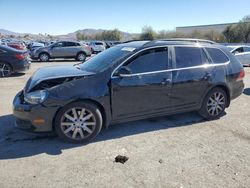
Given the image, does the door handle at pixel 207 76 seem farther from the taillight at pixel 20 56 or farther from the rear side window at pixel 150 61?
the taillight at pixel 20 56

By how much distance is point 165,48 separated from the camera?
5.49 metres

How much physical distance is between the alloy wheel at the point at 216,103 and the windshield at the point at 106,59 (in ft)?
7.01

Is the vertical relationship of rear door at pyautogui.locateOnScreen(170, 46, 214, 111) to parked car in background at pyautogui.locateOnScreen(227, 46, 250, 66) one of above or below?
above

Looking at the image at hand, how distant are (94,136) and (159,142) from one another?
3.70 feet

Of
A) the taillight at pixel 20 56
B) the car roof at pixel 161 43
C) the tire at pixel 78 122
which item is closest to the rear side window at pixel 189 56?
the car roof at pixel 161 43

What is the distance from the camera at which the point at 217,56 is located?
6148 millimetres

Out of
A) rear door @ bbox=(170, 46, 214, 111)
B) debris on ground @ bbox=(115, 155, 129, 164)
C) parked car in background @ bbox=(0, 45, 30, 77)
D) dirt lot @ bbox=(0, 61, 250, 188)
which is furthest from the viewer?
parked car in background @ bbox=(0, 45, 30, 77)

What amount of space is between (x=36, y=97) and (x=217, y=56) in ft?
12.8

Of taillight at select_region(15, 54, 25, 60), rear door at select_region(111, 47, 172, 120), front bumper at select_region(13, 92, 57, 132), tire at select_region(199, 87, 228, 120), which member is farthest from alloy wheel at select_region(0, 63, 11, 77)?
tire at select_region(199, 87, 228, 120)

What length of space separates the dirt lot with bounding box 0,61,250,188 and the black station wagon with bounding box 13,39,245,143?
333 mm

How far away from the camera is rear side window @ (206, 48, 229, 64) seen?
6.06 metres

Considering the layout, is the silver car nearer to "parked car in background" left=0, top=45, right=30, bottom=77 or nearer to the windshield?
"parked car in background" left=0, top=45, right=30, bottom=77

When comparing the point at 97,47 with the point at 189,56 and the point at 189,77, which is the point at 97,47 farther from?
the point at 189,77

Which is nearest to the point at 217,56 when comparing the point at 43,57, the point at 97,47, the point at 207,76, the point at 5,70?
the point at 207,76
